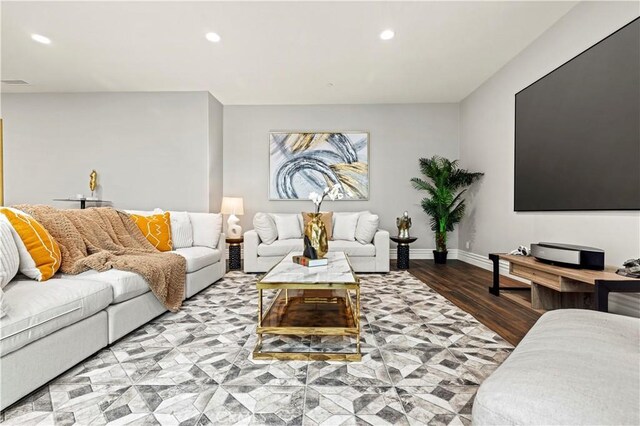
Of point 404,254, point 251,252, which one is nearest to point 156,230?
point 251,252

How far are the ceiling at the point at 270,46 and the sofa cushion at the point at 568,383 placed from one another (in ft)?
9.83

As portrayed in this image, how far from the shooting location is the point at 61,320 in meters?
1.68

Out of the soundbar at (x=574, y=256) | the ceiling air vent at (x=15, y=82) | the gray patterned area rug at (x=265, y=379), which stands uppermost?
the ceiling air vent at (x=15, y=82)

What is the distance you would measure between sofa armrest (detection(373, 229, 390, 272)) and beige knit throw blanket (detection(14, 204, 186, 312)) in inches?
101

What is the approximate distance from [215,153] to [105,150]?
1741mm

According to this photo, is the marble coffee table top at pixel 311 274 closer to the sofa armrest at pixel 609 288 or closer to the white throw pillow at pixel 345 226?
the sofa armrest at pixel 609 288

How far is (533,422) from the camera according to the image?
69 cm

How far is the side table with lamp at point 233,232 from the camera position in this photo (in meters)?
4.86

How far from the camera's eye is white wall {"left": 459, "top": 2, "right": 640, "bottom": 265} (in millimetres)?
2602

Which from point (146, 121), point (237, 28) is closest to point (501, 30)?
point (237, 28)

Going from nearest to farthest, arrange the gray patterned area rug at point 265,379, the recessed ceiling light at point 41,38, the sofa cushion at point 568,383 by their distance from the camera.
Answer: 1. the sofa cushion at point 568,383
2. the gray patterned area rug at point 265,379
3. the recessed ceiling light at point 41,38

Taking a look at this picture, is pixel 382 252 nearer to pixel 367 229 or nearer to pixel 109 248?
pixel 367 229

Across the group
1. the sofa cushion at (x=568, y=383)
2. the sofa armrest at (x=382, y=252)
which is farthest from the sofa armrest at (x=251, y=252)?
the sofa cushion at (x=568, y=383)

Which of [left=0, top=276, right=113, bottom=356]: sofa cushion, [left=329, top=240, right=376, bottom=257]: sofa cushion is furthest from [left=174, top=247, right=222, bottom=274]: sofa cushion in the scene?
[left=329, top=240, right=376, bottom=257]: sofa cushion
